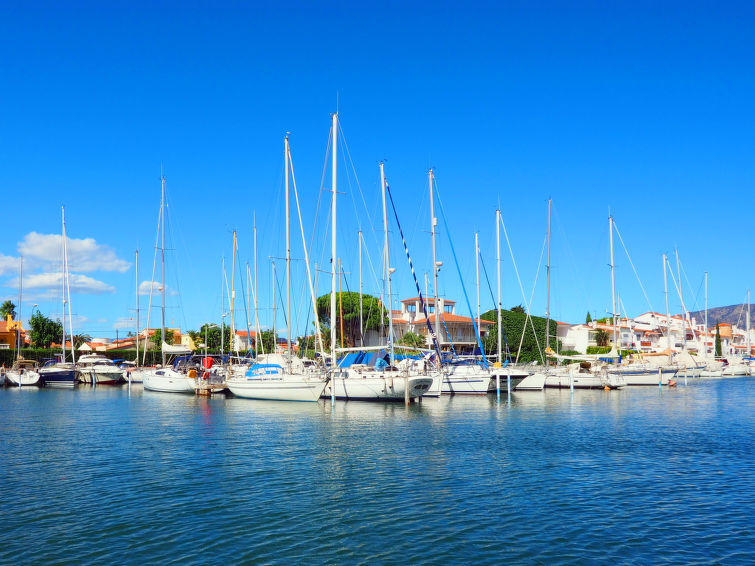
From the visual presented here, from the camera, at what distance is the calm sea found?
45.6 ft

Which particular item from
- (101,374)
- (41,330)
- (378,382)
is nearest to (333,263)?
(378,382)

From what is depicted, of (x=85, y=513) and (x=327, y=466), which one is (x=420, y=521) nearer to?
(x=327, y=466)

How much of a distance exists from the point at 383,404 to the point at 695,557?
2995 centimetres

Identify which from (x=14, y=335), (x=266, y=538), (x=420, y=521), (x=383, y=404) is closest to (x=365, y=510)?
(x=420, y=521)

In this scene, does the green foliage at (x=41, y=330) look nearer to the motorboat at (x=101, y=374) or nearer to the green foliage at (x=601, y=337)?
the motorboat at (x=101, y=374)

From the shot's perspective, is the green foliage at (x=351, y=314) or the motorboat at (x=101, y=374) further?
the green foliage at (x=351, y=314)

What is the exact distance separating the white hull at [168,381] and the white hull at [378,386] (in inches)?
737

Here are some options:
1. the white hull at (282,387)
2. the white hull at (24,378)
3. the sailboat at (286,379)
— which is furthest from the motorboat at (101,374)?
the white hull at (282,387)

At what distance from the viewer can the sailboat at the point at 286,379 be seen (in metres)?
43.2

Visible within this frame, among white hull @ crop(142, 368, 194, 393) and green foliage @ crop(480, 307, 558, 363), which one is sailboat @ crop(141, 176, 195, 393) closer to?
white hull @ crop(142, 368, 194, 393)

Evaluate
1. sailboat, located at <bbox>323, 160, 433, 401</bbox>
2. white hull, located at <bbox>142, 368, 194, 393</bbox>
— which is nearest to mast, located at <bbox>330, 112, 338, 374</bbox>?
sailboat, located at <bbox>323, 160, 433, 401</bbox>

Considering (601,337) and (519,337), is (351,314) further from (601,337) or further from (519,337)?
(601,337)

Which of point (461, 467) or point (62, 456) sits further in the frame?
point (62, 456)

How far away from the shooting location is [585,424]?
110ft
